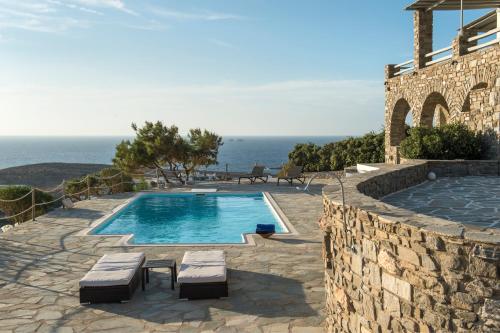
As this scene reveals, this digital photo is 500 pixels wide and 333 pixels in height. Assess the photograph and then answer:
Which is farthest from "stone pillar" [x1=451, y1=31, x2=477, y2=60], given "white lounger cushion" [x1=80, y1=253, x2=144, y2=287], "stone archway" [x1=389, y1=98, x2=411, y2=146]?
"white lounger cushion" [x1=80, y1=253, x2=144, y2=287]

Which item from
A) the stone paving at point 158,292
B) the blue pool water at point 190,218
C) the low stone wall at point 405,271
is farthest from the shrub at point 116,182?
the low stone wall at point 405,271

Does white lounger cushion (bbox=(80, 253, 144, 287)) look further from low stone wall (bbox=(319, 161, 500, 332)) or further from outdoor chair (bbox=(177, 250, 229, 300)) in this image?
low stone wall (bbox=(319, 161, 500, 332))

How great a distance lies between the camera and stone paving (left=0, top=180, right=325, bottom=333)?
5.70m

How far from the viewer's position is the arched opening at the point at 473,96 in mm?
13293

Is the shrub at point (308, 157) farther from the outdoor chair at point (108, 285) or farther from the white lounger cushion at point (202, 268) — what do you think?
the outdoor chair at point (108, 285)

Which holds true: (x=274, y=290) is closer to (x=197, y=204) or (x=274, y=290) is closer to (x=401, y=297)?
(x=401, y=297)

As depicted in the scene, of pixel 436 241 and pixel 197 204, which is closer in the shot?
pixel 436 241

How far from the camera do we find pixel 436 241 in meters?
3.38

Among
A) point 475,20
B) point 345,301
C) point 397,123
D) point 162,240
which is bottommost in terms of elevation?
point 162,240

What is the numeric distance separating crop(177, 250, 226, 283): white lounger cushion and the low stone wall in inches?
68.0

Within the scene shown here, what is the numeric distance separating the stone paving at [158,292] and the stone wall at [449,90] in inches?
267

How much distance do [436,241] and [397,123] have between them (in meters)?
18.4

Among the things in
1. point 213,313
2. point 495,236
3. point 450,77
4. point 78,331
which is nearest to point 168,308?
point 213,313

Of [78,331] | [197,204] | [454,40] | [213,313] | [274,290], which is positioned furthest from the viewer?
[197,204]
